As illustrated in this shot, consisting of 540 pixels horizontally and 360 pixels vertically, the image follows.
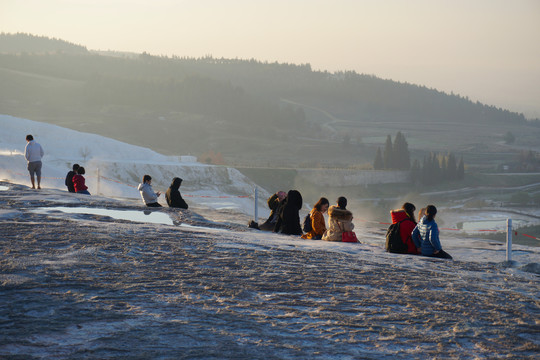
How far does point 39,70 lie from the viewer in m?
151

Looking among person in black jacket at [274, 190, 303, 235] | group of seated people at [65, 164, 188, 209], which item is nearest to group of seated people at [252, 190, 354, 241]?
person in black jacket at [274, 190, 303, 235]

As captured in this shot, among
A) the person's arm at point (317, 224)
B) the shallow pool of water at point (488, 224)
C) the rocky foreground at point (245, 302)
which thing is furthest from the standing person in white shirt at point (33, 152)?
the shallow pool of water at point (488, 224)

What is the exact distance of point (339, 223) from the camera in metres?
11.7

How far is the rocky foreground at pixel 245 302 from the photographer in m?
5.18

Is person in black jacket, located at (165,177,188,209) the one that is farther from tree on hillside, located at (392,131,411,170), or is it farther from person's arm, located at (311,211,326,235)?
tree on hillside, located at (392,131,411,170)

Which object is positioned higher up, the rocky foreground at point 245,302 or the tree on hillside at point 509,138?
the tree on hillside at point 509,138

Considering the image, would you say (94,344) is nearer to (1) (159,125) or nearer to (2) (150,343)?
(2) (150,343)

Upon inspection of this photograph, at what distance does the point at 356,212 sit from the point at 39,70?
3864 inches

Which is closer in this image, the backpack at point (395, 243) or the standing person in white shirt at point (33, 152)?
the backpack at point (395, 243)

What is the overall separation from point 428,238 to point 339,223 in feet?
6.78

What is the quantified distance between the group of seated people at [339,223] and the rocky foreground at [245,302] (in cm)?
54

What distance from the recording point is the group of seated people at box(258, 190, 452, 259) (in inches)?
396

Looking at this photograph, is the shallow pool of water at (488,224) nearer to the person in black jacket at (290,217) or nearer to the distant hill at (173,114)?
the distant hill at (173,114)

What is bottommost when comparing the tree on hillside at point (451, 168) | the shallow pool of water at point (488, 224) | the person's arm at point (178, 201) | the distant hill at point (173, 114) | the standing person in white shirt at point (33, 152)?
the shallow pool of water at point (488, 224)
